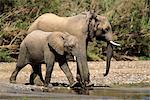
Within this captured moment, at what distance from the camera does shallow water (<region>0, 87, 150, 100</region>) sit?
16.0m

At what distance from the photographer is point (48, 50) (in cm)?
1984

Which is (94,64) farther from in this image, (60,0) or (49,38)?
(49,38)

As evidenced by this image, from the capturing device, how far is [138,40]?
34.9m

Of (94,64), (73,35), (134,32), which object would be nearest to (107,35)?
(73,35)

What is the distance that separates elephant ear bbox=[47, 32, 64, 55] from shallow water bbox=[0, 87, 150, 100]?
1347mm

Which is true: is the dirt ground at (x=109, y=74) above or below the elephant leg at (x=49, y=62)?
below

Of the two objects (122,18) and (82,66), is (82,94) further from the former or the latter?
(122,18)

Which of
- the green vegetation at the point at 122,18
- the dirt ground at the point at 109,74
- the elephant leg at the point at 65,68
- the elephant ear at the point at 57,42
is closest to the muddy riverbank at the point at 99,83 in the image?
the dirt ground at the point at 109,74

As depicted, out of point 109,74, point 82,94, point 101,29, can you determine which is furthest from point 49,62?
point 109,74

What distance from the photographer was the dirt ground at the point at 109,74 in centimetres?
2345

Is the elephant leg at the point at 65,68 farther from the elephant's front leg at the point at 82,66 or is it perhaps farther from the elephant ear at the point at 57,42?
the elephant ear at the point at 57,42

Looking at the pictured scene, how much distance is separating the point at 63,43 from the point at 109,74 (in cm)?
689

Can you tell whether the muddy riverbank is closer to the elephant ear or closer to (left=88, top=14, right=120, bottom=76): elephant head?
the elephant ear

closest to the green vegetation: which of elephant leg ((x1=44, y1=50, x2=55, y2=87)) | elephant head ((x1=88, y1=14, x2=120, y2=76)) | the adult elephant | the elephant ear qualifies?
the adult elephant
